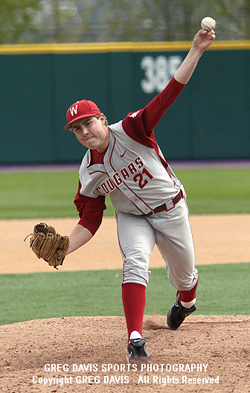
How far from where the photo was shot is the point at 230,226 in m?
8.36

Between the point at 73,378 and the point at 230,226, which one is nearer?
the point at 73,378

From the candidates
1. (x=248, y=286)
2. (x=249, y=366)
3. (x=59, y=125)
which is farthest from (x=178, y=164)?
(x=249, y=366)

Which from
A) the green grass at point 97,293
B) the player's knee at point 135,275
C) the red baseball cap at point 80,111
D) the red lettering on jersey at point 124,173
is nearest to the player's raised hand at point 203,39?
the red baseball cap at point 80,111

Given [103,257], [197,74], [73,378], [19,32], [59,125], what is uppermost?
[19,32]

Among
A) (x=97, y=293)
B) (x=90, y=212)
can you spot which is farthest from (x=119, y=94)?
(x=90, y=212)

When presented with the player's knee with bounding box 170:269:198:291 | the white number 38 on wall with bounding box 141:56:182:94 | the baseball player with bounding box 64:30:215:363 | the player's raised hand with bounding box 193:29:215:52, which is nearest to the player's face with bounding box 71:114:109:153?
the baseball player with bounding box 64:30:215:363

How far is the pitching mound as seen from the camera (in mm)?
2875

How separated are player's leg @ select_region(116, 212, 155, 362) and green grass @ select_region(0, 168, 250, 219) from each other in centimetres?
641

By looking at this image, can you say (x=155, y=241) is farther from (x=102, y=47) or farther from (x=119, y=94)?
(x=102, y=47)

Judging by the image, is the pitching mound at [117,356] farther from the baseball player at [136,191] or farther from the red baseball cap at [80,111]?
the red baseball cap at [80,111]

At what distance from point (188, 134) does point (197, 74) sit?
213cm

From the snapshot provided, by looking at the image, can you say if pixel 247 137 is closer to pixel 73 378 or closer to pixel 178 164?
pixel 178 164

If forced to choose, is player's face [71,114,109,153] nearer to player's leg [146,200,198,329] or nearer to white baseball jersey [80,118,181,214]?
white baseball jersey [80,118,181,214]

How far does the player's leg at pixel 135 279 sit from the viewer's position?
3.11m
